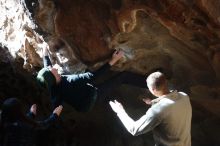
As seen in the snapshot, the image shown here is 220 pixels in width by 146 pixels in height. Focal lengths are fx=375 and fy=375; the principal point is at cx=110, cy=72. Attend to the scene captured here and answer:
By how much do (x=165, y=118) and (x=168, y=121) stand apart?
42 millimetres

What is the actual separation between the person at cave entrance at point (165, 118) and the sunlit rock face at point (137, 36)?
1084 mm

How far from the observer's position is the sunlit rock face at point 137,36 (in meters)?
4.10

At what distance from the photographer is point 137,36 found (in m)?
4.70

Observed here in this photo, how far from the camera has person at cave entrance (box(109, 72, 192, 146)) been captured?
10.4 feet

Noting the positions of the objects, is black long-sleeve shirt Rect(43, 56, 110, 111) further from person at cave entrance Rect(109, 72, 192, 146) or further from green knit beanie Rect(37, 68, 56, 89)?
person at cave entrance Rect(109, 72, 192, 146)

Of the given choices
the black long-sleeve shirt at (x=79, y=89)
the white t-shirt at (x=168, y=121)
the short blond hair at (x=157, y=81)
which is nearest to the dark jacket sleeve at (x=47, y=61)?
the black long-sleeve shirt at (x=79, y=89)

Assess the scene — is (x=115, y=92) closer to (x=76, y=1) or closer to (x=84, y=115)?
(x=84, y=115)

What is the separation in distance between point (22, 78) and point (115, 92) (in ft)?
6.72

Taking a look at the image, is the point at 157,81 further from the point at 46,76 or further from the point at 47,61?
the point at 47,61

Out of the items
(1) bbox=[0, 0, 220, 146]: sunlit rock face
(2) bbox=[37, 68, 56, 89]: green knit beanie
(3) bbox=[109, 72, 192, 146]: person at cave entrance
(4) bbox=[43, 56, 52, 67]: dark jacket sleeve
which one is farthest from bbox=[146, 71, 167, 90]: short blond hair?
(4) bbox=[43, 56, 52, 67]: dark jacket sleeve

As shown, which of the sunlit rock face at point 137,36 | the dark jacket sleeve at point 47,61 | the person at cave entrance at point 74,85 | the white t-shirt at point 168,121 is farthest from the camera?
the dark jacket sleeve at point 47,61

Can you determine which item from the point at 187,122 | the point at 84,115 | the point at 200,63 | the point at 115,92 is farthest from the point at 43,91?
the point at 187,122

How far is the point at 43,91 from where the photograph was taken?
24.0ft

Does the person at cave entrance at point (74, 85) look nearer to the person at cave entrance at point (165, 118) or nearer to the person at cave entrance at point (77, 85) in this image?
the person at cave entrance at point (77, 85)
